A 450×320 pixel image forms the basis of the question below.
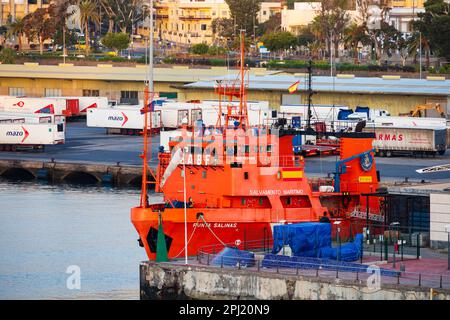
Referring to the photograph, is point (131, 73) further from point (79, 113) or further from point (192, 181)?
point (192, 181)

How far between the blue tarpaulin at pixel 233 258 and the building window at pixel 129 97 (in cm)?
9311

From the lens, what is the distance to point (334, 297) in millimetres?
45688

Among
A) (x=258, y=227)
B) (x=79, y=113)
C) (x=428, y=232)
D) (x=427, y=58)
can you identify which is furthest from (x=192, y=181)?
(x=427, y=58)

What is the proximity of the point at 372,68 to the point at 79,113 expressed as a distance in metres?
30.6

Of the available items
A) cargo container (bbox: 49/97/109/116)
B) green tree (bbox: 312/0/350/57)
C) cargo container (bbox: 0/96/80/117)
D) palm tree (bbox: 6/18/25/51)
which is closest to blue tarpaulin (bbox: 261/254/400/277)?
cargo container (bbox: 0/96/80/117)

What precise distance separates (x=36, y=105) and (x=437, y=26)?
40.7 metres

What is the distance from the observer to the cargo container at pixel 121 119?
117m

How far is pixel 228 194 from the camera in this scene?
57.2 metres

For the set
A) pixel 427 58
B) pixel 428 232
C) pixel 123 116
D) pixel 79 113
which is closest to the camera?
pixel 428 232

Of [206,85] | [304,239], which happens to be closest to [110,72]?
[206,85]

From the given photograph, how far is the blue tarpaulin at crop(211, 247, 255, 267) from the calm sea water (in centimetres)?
504

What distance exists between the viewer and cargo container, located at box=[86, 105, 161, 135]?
116750mm

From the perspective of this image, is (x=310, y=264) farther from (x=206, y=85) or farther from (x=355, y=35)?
(x=355, y=35)
